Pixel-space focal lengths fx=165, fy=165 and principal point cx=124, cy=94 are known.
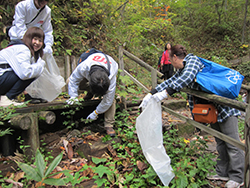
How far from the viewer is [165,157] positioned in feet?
7.65

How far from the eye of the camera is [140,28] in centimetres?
768

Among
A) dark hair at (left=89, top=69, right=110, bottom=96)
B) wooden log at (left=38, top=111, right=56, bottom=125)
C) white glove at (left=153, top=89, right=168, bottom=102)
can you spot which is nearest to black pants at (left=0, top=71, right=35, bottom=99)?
wooden log at (left=38, top=111, right=56, bottom=125)

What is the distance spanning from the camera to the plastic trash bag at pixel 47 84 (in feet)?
10.5

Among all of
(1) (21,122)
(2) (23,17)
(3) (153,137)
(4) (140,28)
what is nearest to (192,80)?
(3) (153,137)

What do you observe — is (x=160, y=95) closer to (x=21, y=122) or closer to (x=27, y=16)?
(x=21, y=122)

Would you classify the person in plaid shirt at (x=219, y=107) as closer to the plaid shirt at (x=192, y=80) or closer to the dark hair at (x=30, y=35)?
the plaid shirt at (x=192, y=80)

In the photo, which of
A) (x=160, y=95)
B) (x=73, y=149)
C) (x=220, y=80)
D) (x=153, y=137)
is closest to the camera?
(x=220, y=80)

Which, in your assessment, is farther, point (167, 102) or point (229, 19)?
point (229, 19)

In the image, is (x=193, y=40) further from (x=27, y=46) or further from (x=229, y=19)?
(x=27, y=46)

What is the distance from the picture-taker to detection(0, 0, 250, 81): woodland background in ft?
17.3

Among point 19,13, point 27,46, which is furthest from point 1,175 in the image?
point 19,13

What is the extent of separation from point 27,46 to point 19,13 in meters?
0.86

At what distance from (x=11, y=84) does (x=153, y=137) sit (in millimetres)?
2355

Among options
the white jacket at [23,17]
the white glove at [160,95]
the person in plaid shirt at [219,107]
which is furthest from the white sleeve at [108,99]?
the white jacket at [23,17]
